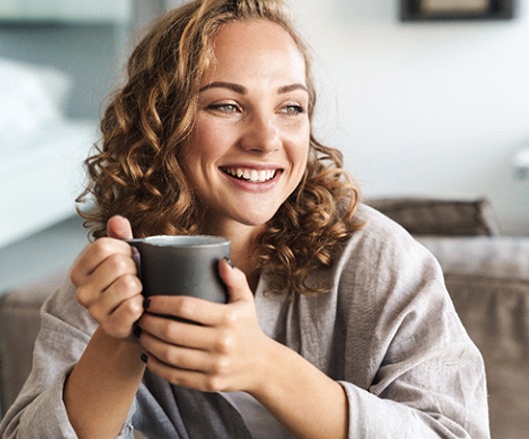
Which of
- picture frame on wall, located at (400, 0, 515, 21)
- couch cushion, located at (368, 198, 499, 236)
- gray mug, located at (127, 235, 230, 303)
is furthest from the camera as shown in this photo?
picture frame on wall, located at (400, 0, 515, 21)

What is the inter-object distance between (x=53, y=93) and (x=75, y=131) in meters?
0.22

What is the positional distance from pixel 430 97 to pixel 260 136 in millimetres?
3749

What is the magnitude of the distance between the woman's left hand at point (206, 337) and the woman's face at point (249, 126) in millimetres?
356

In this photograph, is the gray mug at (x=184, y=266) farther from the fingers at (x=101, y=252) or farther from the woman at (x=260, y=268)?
the woman at (x=260, y=268)

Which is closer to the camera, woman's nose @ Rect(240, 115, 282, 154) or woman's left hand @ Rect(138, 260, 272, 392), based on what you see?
woman's left hand @ Rect(138, 260, 272, 392)

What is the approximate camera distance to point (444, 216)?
185cm

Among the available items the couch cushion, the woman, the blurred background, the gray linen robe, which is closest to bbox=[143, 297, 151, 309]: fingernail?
the woman

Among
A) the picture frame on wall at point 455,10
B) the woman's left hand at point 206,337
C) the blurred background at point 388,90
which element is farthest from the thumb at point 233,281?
the picture frame on wall at point 455,10

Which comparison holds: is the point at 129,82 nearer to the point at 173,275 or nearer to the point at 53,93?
the point at 173,275

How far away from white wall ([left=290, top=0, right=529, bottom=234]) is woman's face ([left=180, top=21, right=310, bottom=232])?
3380mm

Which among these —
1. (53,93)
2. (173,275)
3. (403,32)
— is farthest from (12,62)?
(173,275)

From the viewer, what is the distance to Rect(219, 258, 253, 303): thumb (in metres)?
0.88

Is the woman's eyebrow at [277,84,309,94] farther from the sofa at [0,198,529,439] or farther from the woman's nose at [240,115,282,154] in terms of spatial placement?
the sofa at [0,198,529,439]

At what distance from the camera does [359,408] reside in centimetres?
105
